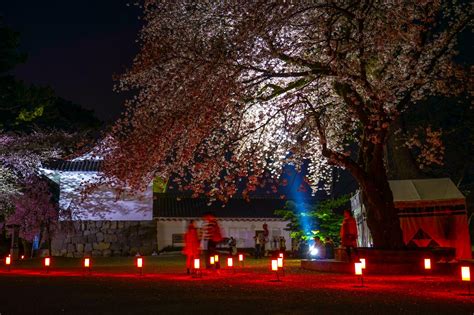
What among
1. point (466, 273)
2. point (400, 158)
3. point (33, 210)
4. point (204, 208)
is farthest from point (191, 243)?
point (204, 208)

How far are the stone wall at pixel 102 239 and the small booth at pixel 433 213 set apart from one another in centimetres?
1450

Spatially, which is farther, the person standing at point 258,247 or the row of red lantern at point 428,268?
the person standing at point 258,247

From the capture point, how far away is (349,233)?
47.6 ft

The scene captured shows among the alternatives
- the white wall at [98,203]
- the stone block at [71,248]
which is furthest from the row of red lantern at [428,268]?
the stone block at [71,248]

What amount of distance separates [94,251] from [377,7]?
1985 centimetres

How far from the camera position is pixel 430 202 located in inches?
716

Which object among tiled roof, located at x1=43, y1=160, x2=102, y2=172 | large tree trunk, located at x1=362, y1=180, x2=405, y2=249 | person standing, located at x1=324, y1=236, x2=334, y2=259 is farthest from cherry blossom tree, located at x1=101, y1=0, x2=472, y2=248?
tiled roof, located at x1=43, y1=160, x2=102, y2=172

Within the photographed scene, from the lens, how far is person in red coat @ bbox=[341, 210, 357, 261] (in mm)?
14359

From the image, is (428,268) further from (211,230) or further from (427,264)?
(211,230)

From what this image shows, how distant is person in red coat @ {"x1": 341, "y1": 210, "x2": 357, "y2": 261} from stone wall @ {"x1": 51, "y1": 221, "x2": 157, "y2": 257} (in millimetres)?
15573

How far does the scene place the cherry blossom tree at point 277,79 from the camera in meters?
12.6

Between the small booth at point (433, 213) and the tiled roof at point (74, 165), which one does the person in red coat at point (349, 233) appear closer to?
the small booth at point (433, 213)

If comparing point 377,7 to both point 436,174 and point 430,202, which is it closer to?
point 430,202

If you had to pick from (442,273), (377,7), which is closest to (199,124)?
(377,7)
